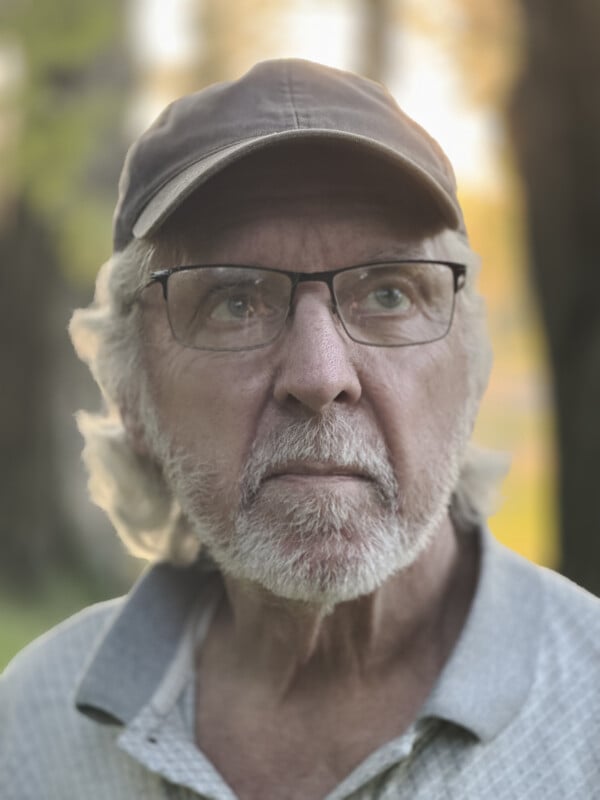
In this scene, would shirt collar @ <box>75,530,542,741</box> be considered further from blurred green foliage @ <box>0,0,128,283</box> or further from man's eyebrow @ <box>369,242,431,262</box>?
blurred green foliage @ <box>0,0,128,283</box>

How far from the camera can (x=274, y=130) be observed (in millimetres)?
2162

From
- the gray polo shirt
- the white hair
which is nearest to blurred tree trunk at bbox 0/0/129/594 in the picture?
the white hair

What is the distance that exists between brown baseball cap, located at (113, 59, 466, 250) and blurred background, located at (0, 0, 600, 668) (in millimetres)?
247

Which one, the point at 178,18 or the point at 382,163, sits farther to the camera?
the point at 178,18

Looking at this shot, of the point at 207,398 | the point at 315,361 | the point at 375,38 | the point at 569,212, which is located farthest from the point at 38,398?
the point at 315,361

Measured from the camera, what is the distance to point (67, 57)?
463 centimetres

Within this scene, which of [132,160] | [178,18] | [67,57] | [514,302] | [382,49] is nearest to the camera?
[132,160]

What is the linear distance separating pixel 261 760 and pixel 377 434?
0.79m

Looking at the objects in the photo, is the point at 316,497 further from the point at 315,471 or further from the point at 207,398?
the point at 207,398

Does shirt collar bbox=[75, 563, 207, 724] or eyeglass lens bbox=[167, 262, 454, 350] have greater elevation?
eyeglass lens bbox=[167, 262, 454, 350]

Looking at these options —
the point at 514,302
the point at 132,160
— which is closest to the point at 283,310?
the point at 132,160

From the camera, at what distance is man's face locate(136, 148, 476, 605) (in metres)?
2.06

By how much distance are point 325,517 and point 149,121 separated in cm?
280

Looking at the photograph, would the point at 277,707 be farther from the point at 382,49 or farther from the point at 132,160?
the point at 382,49
